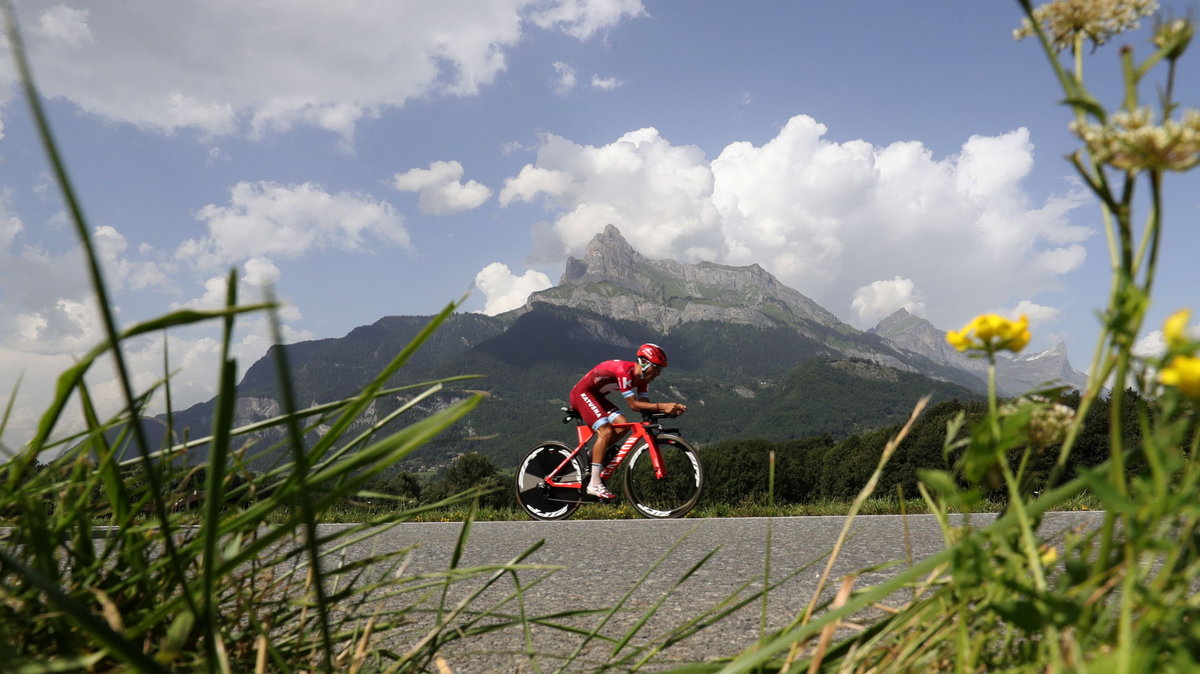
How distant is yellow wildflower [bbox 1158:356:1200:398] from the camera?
1.77 feet

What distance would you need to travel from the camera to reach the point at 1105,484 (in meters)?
0.61

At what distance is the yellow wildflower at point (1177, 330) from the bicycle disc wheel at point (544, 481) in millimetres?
7736

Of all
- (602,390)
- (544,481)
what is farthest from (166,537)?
(544,481)

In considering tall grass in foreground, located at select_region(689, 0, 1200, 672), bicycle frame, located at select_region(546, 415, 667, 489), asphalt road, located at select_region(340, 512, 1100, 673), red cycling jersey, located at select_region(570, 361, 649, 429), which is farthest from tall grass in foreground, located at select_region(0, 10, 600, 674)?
bicycle frame, located at select_region(546, 415, 667, 489)

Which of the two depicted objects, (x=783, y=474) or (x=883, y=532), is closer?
(x=883, y=532)

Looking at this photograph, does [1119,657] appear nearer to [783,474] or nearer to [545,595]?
[545,595]

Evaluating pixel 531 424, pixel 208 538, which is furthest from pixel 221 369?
pixel 531 424

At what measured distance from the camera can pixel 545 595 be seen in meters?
3.04

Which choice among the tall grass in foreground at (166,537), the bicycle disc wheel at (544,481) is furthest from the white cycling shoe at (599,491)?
the tall grass in foreground at (166,537)

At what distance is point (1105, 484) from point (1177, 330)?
14cm

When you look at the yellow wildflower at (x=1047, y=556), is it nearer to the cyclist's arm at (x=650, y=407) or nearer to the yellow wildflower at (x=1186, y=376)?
the yellow wildflower at (x=1186, y=376)

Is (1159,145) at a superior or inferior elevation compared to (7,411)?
superior

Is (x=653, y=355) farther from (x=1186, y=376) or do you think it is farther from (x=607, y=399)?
(x=1186, y=376)

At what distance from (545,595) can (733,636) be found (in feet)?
3.41
